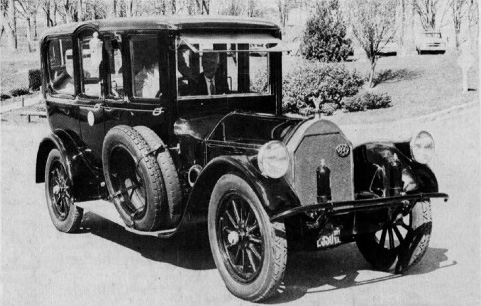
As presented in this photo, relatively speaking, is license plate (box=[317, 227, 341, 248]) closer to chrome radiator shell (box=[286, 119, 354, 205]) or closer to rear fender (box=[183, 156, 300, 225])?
chrome radiator shell (box=[286, 119, 354, 205])

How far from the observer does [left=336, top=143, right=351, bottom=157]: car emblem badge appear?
5.27 metres

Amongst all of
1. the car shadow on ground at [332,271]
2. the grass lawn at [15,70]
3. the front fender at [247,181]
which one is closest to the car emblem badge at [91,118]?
the front fender at [247,181]

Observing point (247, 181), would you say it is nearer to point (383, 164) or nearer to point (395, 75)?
point (383, 164)

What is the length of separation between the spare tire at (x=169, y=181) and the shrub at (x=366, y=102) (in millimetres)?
13630

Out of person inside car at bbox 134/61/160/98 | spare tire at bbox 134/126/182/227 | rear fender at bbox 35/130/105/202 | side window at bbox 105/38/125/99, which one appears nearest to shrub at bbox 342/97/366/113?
rear fender at bbox 35/130/105/202

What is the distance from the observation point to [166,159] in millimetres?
5785

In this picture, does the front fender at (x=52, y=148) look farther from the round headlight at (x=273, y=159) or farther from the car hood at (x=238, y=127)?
the round headlight at (x=273, y=159)

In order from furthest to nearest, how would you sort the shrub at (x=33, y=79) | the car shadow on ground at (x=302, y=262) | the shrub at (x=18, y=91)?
1. the shrub at (x=33, y=79)
2. the shrub at (x=18, y=91)
3. the car shadow on ground at (x=302, y=262)

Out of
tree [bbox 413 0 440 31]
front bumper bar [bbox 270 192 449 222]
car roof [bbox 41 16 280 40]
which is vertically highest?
tree [bbox 413 0 440 31]

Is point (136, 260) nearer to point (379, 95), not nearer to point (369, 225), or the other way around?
point (369, 225)

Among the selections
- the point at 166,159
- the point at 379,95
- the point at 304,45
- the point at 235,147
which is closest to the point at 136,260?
the point at 166,159

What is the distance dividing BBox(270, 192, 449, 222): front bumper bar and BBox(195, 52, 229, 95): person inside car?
6.43 feet

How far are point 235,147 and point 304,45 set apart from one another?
1973cm

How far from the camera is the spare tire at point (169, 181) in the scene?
225 inches
